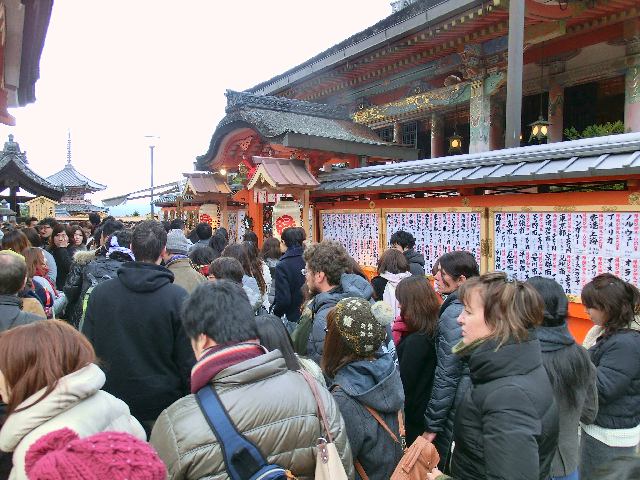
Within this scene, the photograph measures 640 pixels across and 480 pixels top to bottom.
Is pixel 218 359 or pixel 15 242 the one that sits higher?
pixel 15 242

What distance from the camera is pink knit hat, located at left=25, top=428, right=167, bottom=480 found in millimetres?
1111

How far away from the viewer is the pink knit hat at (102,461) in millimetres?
1111

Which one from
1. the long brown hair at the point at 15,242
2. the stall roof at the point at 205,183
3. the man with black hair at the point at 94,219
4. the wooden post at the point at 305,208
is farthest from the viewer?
the stall roof at the point at 205,183

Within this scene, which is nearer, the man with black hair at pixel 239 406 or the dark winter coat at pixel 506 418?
the man with black hair at pixel 239 406

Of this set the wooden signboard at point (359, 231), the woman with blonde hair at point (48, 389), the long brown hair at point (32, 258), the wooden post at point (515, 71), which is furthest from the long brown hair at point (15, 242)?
the wooden post at point (515, 71)

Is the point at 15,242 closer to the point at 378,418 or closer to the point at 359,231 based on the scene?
the point at 378,418

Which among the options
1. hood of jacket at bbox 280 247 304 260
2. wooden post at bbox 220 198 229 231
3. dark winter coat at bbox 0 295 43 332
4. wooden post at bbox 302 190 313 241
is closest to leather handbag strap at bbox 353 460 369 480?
dark winter coat at bbox 0 295 43 332

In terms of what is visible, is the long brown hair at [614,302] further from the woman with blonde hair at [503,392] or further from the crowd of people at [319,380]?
the woman with blonde hair at [503,392]

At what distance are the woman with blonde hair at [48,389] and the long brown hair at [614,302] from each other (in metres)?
2.85

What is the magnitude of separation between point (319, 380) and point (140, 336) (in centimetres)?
127

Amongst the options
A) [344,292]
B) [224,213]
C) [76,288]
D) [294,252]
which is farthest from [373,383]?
[224,213]

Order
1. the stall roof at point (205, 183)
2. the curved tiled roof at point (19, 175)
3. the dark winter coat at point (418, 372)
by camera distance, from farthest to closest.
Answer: the curved tiled roof at point (19, 175) → the stall roof at point (205, 183) → the dark winter coat at point (418, 372)

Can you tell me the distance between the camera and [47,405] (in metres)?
1.55

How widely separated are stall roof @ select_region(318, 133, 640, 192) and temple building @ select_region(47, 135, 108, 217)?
2583 centimetres
